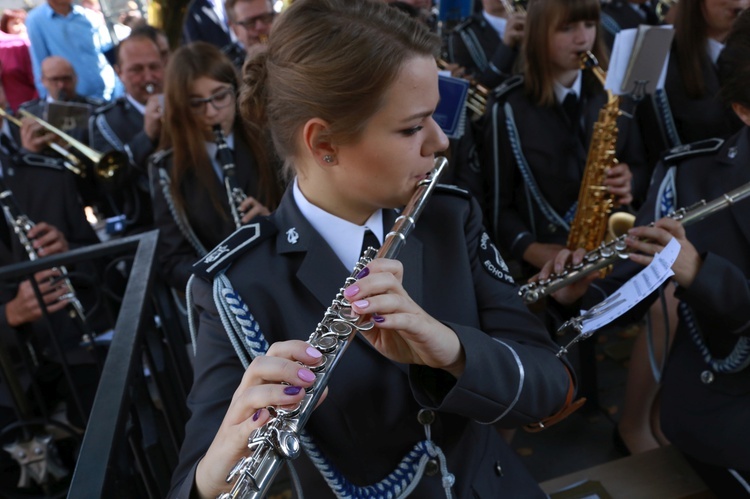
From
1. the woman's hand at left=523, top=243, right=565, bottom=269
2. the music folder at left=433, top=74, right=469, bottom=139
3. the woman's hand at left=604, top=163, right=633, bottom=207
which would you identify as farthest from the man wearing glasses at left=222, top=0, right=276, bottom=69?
the woman's hand at left=604, top=163, right=633, bottom=207

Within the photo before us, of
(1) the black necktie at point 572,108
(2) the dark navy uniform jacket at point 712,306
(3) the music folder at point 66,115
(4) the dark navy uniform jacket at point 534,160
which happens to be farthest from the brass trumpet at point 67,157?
(2) the dark navy uniform jacket at point 712,306

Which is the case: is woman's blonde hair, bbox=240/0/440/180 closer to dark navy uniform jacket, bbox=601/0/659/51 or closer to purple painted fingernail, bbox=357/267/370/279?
purple painted fingernail, bbox=357/267/370/279

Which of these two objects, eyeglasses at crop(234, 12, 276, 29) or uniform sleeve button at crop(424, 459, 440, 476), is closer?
uniform sleeve button at crop(424, 459, 440, 476)

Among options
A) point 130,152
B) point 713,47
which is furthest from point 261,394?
point 130,152

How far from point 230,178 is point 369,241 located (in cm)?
152

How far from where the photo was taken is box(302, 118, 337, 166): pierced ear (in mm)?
1329

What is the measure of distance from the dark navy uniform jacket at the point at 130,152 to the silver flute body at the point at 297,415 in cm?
258

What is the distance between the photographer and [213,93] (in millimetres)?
2795

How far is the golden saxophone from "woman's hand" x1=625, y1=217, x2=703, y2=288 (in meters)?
0.94

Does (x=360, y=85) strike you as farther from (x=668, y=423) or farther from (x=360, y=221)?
(x=668, y=423)

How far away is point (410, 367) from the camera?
1295mm

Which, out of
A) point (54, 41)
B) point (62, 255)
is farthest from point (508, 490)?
point (54, 41)

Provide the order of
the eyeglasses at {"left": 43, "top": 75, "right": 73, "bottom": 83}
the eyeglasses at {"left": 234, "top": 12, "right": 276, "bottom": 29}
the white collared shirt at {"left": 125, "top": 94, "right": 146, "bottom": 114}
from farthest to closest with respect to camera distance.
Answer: the eyeglasses at {"left": 43, "top": 75, "right": 73, "bottom": 83} < the white collared shirt at {"left": 125, "top": 94, "right": 146, "bottom": 114} < the eyeglasses at {"left": 234, "top": 12, "right": 276, "bottom": 29}

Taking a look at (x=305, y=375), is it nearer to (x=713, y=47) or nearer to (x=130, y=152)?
(x=713, y=47)
